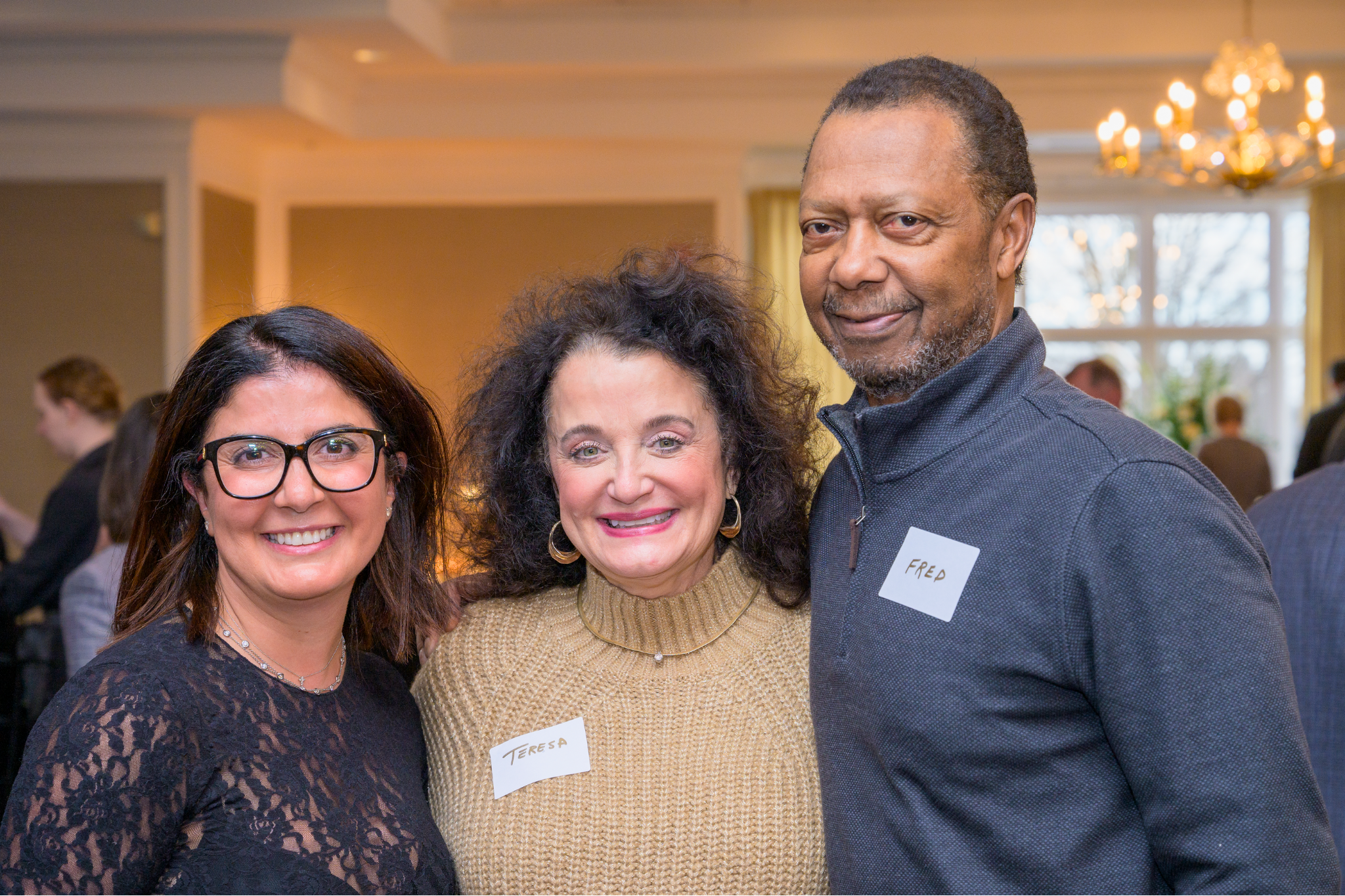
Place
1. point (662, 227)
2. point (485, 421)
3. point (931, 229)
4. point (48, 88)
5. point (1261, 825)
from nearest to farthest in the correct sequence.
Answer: point (1261, 825) → point (931, 229) → point (485, 421) → point (48, 88) → point (662, 227)

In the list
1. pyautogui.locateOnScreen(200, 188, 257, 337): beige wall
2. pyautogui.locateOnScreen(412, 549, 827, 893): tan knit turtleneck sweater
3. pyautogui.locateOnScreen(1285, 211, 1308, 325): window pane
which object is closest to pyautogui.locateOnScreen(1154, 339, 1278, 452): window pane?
pyautogui.locateOnScreen(1285, 211, 1308, 325): window pane

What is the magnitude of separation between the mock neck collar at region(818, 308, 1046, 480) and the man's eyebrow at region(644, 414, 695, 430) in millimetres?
311

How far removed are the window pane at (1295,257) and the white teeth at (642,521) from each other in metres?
8.82

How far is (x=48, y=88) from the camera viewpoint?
20.0 ft

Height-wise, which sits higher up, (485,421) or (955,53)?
(955,53)

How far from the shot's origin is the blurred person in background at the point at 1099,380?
18.4ft

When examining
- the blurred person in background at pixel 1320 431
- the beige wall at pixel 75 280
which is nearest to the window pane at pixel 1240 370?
the blurred person in background at pixel 1320 431

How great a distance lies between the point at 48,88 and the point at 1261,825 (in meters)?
6.43

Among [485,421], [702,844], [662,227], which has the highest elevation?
[662,227]

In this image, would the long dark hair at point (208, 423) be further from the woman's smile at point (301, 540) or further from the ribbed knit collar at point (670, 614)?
the ribbed knit collar at point (670, 614)

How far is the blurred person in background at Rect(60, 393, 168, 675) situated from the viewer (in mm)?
2932

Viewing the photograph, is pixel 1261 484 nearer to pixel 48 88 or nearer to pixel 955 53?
pixel 955 53

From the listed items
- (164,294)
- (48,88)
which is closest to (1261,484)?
(164,294)

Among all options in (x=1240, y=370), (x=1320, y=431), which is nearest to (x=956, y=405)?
(x=1320, y=431)
